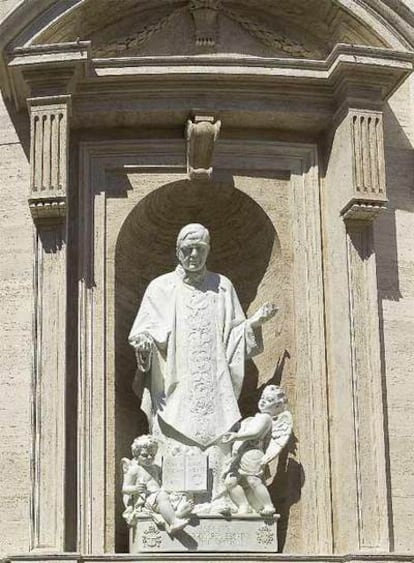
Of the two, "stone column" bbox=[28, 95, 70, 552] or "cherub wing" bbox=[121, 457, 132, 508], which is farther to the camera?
"cherub wing" bbox=[121, 457, 132, 508]

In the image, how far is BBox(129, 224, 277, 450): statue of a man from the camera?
13.1 m

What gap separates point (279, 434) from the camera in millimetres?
13281

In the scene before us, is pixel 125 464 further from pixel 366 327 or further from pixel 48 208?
pixel 366 327

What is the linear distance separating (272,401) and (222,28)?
3.02 meters

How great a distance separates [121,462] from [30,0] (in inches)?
139

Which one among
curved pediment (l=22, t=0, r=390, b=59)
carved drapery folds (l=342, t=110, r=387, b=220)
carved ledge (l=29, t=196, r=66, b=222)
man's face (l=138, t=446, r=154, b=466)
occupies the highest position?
curved pediment (l=22, t=0, r=390, b=59)

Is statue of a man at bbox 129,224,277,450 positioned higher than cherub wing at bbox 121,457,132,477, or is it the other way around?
statue of a man at bbox 129,224,277,450

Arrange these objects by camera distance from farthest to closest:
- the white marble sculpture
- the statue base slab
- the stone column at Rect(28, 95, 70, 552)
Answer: the white marble sculpture
the stone column at Rect(28, 95, 70, 552)
the statue base slab

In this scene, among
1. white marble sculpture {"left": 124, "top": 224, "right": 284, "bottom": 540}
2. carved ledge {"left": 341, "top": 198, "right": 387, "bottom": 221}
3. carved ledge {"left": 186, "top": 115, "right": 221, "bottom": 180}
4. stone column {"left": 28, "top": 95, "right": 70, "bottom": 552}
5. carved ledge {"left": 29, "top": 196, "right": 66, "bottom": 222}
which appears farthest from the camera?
carved ledge {"left": 186, "top": 115, "right": 221, "bottom": 180}

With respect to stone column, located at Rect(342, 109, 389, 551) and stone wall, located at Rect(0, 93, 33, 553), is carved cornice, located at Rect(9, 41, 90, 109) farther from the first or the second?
stone column, located at Rect(342, 109, 389, 551)

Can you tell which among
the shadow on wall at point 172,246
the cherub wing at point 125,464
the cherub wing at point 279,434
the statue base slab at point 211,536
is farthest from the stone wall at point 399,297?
the cherub wing at point 125,464

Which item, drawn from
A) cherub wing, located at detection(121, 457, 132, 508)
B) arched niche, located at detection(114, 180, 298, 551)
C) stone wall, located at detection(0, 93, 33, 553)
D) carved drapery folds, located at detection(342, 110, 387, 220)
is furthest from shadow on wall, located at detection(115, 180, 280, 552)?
carved drapery folds, located at detection(342, 110, 387, 220)

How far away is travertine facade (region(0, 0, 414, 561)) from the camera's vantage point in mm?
13086

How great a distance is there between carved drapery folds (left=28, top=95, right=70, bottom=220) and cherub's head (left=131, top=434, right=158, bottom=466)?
181 cm
